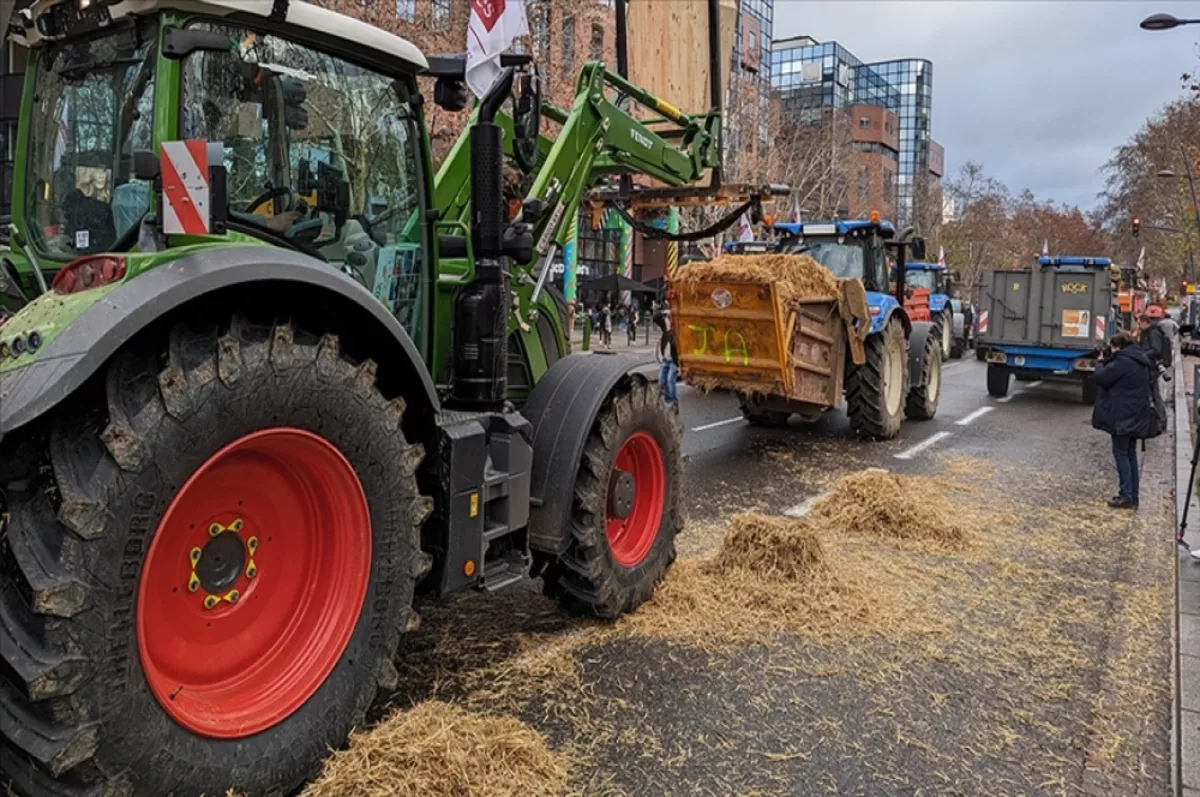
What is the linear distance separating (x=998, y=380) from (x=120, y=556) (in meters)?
16.7

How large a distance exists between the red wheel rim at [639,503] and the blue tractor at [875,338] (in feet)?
19.1

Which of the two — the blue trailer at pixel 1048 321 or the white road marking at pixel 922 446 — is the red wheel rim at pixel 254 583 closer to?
the white road marking at pixel 922 446

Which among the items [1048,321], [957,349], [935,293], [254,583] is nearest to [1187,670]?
[254,583]

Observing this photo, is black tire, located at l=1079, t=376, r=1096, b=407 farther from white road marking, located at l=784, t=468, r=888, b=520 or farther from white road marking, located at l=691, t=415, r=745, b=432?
white road marking, located at l=784, t=468, r=888, b=520

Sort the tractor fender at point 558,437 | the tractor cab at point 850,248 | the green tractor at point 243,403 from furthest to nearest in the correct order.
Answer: the tractor cab at point 850,248 → the tractor fender at point 558,437 → the green tractor at point 243,403

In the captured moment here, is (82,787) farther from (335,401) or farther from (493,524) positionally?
(493,524)

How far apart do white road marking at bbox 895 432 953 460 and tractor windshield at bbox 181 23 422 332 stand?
8088mm

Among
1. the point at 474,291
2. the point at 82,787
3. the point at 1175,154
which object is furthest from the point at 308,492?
the point at 1175,154

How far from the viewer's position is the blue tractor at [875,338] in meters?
11.2

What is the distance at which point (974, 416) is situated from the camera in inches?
567

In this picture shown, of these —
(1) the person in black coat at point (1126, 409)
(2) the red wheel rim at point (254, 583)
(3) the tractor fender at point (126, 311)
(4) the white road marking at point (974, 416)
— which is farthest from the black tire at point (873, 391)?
(3) the tractor fender at point (126, 311)

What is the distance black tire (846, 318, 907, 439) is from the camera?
36.7 feet

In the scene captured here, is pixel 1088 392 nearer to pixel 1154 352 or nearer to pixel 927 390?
pixel 927 390

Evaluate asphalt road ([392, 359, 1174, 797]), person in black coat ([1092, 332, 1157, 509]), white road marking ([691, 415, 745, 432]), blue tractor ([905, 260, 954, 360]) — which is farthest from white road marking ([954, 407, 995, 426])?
blue tractor ([905, 260, 954, 360])
